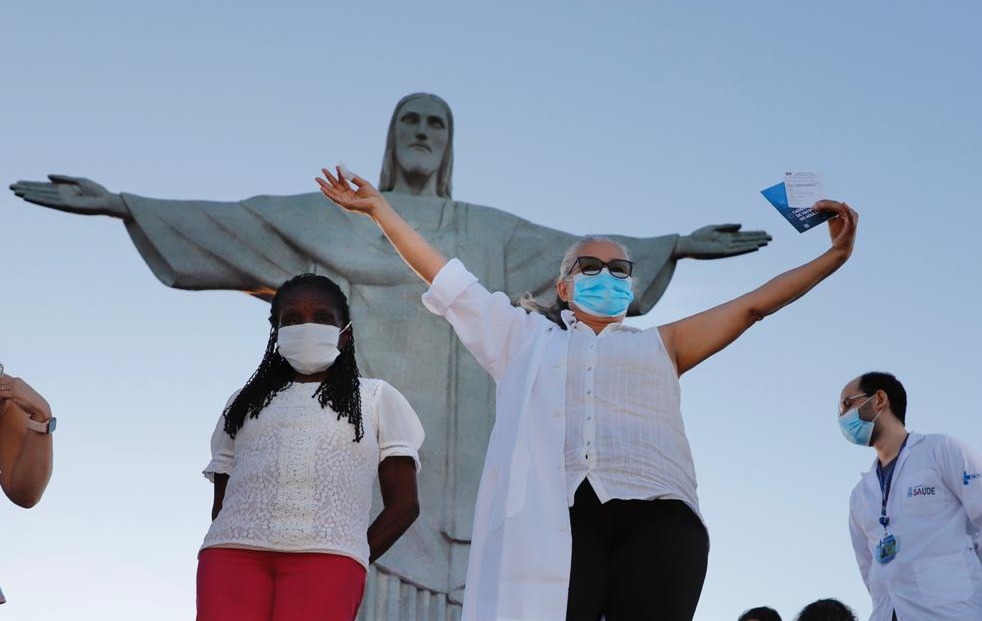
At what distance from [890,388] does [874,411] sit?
195 millimetres

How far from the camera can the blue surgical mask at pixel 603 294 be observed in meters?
5.29

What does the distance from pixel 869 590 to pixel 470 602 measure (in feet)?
10.9

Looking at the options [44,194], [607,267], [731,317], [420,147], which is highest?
[420,147]

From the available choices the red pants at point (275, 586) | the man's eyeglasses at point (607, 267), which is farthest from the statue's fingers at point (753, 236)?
the red pants at point (275, 586)

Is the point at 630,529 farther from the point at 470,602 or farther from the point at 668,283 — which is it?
the point at 668,283

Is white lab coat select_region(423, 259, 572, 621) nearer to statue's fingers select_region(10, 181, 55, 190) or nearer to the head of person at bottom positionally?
the head of person at bottom

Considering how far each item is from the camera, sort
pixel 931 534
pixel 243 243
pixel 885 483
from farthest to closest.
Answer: pixel 243 243 → pixel 885 483 → pixel 931 534

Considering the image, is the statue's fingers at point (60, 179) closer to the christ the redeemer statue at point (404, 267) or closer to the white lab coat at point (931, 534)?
the christ the redeemer statue at point (404, 267)

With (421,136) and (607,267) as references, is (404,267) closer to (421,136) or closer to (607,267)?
(421,136)

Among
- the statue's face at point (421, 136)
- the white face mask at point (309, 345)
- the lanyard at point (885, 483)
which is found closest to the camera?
the white face mask at point (309, 345)

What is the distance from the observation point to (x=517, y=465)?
15.8ft

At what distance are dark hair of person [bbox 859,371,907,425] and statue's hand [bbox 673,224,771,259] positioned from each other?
4.52 meters

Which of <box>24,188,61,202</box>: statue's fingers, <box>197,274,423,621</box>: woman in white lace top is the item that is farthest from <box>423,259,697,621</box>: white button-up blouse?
<box>24,188,61,202</box>: statue's fingers

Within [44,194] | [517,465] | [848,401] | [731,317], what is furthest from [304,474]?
[44,194]
